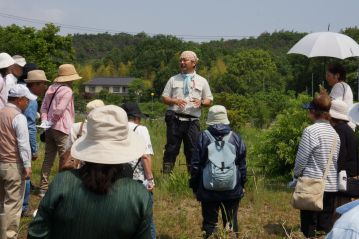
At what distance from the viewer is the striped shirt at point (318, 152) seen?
4.45 metres

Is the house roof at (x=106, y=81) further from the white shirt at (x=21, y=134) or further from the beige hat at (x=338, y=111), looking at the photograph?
the beige hat at (x=338, y=111)

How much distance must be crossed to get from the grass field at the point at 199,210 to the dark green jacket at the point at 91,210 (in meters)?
2.87

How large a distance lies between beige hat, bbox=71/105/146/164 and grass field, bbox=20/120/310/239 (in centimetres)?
285

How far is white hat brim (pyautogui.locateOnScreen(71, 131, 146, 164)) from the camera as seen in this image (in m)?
2.25

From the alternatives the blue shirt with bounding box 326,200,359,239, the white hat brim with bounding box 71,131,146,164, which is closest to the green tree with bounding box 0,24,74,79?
the white hat brim with bounding box 71,131,146,164

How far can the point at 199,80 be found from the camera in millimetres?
6629

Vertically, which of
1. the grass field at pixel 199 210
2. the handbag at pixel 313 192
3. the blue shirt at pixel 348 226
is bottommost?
the grass field at pixel 199 210

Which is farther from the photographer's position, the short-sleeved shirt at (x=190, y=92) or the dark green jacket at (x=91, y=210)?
the short-sleeved shirt at (x=190, y=92)

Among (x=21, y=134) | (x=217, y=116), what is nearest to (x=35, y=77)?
(x=21, y=134)

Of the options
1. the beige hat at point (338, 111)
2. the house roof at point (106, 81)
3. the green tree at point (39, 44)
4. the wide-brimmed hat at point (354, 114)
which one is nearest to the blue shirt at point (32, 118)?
the beige hat at point (338, 111)

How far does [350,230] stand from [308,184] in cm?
305

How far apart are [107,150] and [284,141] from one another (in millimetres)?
6000

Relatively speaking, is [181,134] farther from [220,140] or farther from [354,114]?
[354,114]

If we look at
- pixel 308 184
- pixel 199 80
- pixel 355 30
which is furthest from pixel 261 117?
pixel 355 30
